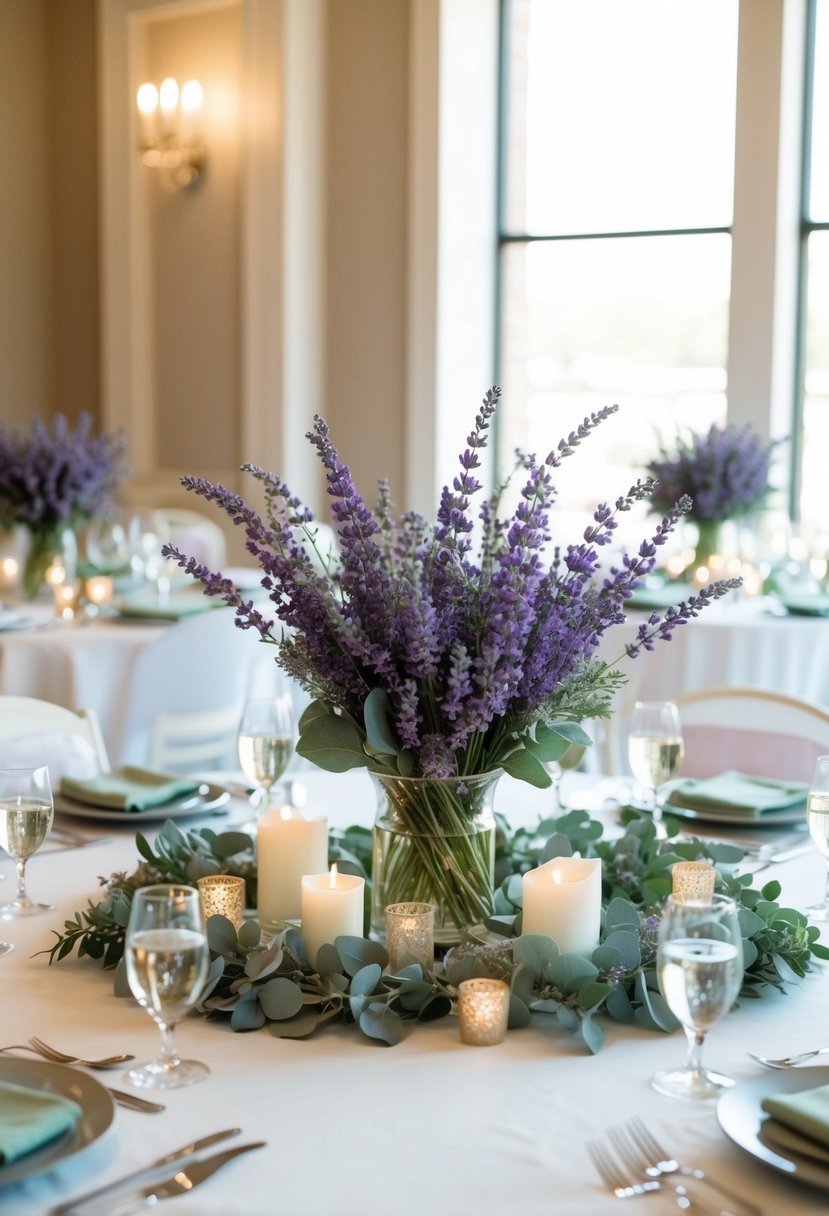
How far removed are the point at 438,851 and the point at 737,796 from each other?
29.3 inches

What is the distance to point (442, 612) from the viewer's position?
1.33 metres

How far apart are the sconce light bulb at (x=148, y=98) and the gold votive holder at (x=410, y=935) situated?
5.93 meters

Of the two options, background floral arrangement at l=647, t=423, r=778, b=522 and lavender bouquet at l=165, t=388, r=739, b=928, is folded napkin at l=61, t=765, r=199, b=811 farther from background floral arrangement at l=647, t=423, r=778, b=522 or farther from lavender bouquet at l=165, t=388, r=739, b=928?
background floral arrangement at l=647, t=423, r=778, b=522

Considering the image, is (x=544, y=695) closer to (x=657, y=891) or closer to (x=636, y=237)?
(x=657, y=891)

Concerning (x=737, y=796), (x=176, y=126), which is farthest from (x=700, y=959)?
(x=176, y=126)

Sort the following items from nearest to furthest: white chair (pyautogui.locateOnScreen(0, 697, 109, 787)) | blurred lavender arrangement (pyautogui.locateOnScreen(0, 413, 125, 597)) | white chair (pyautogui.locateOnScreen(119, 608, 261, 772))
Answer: white chair (pyautogui.locateOnScreen(0, 697, 109, 787)) < white chair (pyautogui.locateOnScreen(119, 608, 261, 772)) < blurred lavender arrangement (pyautogui.locateOnScreen(0, 413, 125, 597))

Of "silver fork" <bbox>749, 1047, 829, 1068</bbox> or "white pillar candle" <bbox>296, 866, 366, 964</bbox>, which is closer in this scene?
"silver fork" <bbox>749, 1047, 829, 1068</bbox>

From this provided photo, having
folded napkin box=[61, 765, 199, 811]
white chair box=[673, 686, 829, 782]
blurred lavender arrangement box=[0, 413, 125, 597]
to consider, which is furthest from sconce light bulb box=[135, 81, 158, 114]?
folded napkin box=[61, 765, 199, 811]

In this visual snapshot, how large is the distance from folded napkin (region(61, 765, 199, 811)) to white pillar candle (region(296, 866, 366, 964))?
668mm

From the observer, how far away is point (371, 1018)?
3.97 feet

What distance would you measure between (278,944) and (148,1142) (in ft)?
0.99

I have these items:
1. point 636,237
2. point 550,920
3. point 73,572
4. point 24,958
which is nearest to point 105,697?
point 73,572

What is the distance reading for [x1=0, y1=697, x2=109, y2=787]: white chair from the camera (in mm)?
2178

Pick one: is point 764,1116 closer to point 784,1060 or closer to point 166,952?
point 784,1060
